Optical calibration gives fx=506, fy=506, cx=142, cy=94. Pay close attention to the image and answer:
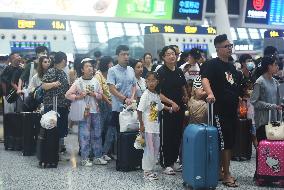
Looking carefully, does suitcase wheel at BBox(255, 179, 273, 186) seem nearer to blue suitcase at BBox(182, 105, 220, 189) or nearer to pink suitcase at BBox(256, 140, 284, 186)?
pink suitcase at BBox(256, 140, 284, 186)

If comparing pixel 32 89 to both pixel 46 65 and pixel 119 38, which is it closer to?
pixel 46 65

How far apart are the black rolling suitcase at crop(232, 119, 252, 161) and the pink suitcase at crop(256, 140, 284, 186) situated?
1.41m

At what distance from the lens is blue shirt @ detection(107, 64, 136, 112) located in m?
6.51

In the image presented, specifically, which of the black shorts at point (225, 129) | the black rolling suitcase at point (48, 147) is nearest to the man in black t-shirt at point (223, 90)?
Result: the black shorts at point (225, 129)

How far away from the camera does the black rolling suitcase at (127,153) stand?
6.08 meters

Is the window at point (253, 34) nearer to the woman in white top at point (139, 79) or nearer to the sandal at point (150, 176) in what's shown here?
the woman in white top at point (139, 79)

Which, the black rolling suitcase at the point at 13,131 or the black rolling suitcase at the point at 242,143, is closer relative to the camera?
the black rolling suitcase at the point at 242,143

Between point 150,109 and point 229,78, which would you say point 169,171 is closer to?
point 150,109

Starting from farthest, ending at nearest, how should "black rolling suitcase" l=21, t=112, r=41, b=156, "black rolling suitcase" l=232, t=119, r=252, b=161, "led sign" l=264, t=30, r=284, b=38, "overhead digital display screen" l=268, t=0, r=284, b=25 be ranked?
"overhead digital display screen" l=268, t=0, r=284, b=25 < "led sign" l=264, t=30, r=284, b=38 < "black rolling suitcase" l=21, t=112, r=41, b=156 < "black rolling suitcase" l=232, t=119, r=252, b=161

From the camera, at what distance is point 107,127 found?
6953mm

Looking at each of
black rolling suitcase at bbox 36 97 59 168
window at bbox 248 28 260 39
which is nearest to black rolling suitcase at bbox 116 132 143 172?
black rolling suitcase at bbox 36 97 59 168

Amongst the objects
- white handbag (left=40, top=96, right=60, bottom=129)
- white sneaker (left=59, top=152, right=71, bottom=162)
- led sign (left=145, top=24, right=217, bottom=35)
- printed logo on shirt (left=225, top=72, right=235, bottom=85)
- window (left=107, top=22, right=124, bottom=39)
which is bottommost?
white sneaker (left=59, top=152, right=71, bottom=162)

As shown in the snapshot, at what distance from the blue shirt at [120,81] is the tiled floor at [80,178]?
2.66 feet

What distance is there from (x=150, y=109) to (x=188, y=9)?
1228cm
